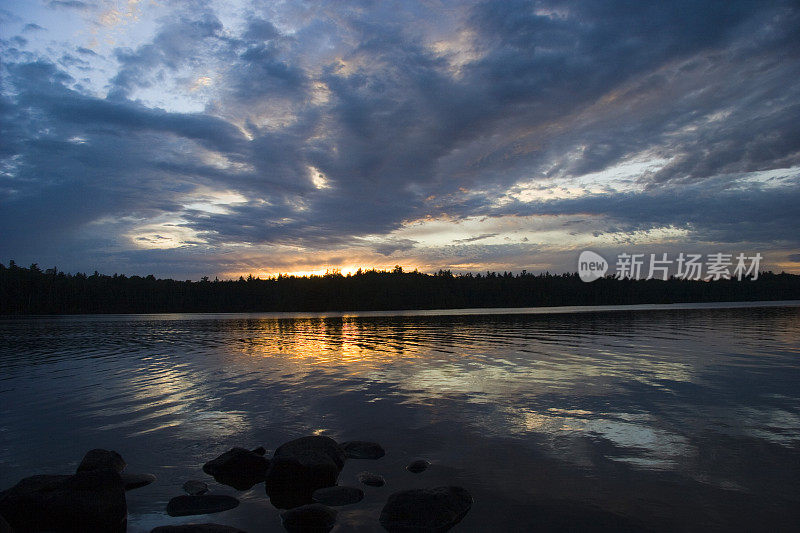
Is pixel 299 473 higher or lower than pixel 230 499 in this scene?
higher

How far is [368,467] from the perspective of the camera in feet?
41.9

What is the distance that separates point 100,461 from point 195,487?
10.3 ft

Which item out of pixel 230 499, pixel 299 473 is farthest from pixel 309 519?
pixel 230 499

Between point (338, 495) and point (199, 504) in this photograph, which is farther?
point (338, 495)

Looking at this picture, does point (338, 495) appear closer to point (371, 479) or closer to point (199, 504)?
point (371, 479)

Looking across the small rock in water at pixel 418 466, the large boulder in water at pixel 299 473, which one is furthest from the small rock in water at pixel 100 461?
the small rock in water at pixel 418 466

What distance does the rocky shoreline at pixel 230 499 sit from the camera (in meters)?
9.26

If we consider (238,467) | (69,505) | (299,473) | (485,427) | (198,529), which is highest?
(69,505)

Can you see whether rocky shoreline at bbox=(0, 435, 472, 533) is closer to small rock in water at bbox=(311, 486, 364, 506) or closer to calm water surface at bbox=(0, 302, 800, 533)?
small rock in water at bbox=(311, 486, 364, 506)

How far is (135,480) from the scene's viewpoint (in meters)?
11.6

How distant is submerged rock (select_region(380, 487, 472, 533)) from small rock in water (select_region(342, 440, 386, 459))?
343cm

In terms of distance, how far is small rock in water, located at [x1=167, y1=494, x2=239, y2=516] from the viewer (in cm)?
1009

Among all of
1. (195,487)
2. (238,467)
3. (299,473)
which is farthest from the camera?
(238,467)

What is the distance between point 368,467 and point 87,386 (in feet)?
69.5
